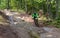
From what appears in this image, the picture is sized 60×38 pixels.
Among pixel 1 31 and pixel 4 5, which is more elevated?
pixel 1 31

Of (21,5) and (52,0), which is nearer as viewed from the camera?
(52,0)

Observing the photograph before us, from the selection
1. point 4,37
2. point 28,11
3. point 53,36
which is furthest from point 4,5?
point 4,37

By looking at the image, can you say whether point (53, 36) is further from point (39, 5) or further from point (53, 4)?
Answer: point (39, 5)

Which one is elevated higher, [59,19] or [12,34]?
[12,34]

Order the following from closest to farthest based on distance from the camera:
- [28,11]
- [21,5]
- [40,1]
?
[40,1] → [28,11] → [21,5]

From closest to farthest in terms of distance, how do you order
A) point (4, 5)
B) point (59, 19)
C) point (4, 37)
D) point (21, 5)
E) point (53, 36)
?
point (4, 37), point (53, 36), point (59, 19), point (21, 5), point (4, 5)

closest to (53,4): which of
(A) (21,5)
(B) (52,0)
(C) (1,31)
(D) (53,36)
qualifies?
(B) (52,0)

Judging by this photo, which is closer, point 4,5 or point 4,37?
point 4,37

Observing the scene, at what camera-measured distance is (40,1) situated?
35.6m

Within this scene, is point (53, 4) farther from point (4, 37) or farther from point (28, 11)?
point (4, 37)

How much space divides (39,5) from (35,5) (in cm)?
91

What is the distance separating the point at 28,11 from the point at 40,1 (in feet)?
25.7

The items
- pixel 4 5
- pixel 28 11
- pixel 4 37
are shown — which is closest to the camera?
pixel 4 37

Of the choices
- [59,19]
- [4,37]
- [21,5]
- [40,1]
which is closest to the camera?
[4,37]
